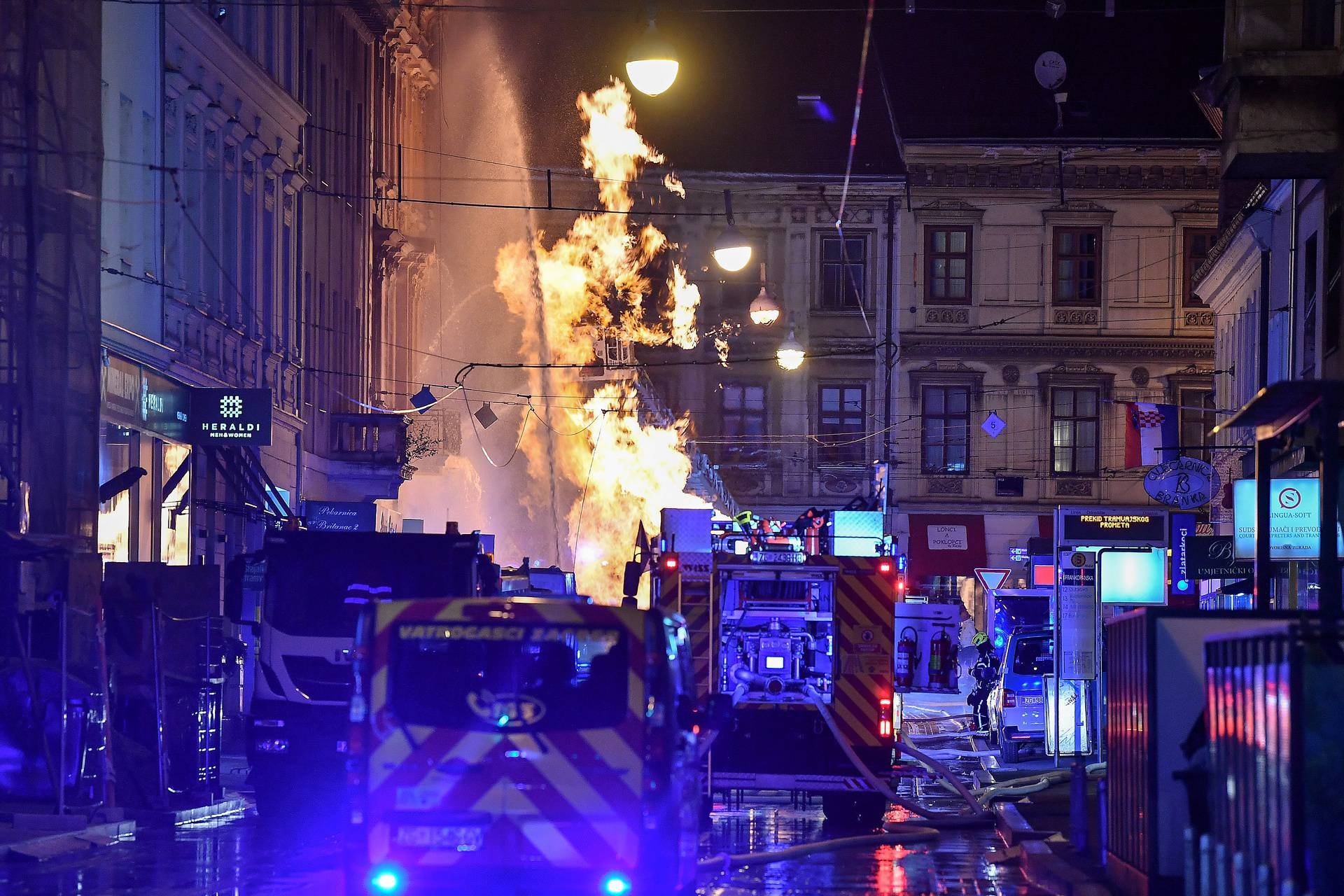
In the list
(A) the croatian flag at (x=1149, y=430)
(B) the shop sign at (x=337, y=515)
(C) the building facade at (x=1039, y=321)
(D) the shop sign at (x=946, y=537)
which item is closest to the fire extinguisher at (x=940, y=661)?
(D) the shop sign at (x=946, y=537)

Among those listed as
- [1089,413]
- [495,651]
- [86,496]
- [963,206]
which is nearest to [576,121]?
[963,206]

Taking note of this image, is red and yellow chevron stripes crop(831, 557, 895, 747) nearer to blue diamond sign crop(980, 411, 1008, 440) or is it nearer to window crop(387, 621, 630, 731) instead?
window crop(387, 621, 630, 731)

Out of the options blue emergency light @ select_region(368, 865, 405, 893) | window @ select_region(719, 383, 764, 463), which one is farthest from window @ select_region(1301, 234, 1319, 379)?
window @ select_region(719, 383, 764, 463)

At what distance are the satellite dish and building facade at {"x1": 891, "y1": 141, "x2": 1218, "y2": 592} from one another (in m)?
3.00

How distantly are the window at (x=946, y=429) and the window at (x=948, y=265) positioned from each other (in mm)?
2731

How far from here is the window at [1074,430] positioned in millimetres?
55719

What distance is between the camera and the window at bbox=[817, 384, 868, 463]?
5628 cm

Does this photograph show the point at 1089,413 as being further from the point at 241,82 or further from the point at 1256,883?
the point at 1256,883

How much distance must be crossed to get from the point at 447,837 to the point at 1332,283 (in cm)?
1746

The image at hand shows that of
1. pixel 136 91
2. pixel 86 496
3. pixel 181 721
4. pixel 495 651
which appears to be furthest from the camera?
pixel 136 91

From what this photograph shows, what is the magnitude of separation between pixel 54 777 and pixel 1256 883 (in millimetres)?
11546

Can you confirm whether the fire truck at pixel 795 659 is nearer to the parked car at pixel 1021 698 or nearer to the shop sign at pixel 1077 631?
the shop sign at pixel 1077 631

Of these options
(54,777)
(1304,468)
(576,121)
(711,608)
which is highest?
(576,121)

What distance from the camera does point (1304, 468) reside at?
84.1 feet
